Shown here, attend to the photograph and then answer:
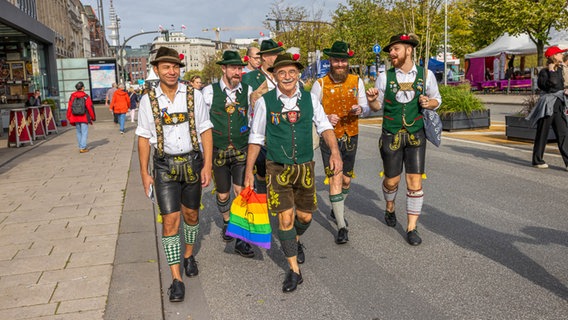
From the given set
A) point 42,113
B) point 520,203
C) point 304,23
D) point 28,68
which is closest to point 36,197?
point 520,203

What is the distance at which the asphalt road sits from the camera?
13.1 feet

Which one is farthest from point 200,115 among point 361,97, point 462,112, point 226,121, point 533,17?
point 533,17

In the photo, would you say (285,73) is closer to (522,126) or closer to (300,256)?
(300,256)

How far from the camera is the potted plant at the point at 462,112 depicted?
1483 cm

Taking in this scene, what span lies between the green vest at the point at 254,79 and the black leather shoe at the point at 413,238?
217cm

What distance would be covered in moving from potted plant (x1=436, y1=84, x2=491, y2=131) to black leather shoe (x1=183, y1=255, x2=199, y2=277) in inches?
447

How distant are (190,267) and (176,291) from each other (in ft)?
1.85

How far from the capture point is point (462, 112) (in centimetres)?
1484

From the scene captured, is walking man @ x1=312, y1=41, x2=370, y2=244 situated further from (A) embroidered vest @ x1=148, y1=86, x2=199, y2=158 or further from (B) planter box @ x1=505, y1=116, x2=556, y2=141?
(B) planter box @ x1=505, y1=116, x2=556, y2=141

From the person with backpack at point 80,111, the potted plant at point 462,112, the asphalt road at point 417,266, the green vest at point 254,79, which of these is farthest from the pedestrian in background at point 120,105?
the green vest at point 254,79

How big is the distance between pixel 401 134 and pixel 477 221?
1523 millimetres

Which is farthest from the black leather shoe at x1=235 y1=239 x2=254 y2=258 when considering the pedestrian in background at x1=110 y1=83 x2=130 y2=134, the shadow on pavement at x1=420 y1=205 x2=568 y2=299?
the pedestrian in background at x1=110 y1=83 x2=130 y2=134

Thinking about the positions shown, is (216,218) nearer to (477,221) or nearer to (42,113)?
(477,221)

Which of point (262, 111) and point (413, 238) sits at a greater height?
point (262, 111)
